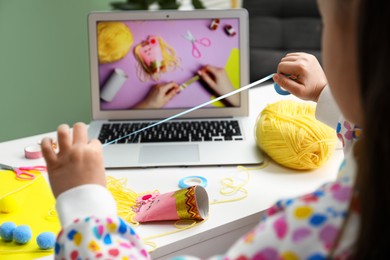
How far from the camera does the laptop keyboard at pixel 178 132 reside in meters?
1.20

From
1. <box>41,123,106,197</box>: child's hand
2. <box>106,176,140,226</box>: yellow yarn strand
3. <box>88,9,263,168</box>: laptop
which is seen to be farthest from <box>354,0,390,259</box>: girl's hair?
<box>88,9,263,168</box>: laptop

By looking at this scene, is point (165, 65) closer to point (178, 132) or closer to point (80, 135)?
point (178, 132)

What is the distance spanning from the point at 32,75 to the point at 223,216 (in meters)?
1.54

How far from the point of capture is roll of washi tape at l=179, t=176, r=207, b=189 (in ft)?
3.31

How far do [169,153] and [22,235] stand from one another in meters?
0.38

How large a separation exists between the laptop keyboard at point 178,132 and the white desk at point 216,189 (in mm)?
123

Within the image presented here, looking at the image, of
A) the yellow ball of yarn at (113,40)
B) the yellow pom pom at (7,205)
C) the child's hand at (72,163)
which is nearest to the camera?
the child's hand at (72,163)

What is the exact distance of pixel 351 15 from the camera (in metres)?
0.49

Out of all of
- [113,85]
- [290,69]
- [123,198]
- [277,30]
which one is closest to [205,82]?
[113,85]

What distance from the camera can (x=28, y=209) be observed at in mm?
938

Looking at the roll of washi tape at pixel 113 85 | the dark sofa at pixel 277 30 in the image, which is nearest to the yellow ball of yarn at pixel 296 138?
the roll of washi tape at pixel 113 85

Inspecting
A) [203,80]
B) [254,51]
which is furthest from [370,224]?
[254,51]

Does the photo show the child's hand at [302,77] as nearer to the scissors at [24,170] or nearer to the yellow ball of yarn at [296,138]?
the yellow ball of yarn at [296,138]

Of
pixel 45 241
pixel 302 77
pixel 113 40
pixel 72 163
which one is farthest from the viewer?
pixel 113 40
